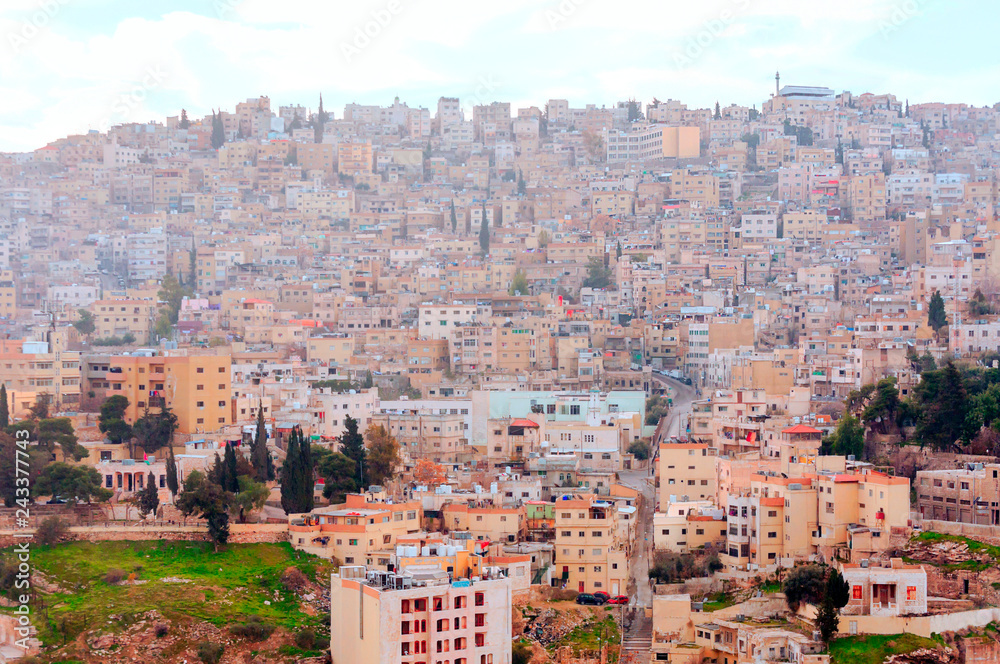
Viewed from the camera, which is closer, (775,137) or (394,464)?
(394,464)

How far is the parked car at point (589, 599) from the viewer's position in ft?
115

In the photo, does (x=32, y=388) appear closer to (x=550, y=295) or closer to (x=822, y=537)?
(x=822, y=537)

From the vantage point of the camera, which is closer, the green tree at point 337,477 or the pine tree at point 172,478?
the pine tree at point 172,478

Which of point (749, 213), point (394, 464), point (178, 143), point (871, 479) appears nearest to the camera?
point (871, 479)

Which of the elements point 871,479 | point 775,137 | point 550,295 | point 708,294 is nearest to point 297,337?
point 550,295

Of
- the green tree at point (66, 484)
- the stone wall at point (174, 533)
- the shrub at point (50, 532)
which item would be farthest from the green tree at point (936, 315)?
the shrub at point (50, 532)

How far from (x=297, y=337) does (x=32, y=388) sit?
57.2 feet

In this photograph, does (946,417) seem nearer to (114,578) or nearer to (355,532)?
(355,532)

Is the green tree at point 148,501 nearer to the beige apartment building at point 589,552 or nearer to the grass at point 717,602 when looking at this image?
the beige apartment building at point 589,552

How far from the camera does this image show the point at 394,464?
41.7 m

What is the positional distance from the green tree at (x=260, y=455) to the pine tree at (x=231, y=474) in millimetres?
1482

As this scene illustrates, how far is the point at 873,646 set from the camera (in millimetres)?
31203

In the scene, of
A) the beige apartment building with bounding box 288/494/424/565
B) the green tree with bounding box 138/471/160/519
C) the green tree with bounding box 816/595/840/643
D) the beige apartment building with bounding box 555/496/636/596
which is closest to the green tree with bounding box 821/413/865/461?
the beige apartment building with bounding box 555/496/636/596

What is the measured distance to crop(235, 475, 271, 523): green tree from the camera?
121 ft
